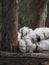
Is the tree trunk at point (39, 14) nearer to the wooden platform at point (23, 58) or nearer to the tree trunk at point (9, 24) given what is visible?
the tree trunk at point (9, 24)

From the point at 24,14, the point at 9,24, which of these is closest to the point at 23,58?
the point at 9,24

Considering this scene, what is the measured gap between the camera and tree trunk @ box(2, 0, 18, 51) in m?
3.65

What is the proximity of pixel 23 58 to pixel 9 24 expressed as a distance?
0.53m

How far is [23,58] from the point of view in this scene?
3.62m

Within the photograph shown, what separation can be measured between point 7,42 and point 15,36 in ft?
0.48

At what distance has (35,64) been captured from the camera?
3623 mm

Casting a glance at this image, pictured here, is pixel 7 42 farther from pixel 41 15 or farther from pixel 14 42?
pixel 41 15

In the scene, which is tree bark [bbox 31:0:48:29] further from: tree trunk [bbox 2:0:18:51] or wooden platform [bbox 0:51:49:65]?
wooden platform [bbox 0:51:49:65]

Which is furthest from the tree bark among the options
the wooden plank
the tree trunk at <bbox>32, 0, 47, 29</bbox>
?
the wooden plank

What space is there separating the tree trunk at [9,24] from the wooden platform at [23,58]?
0.41 ft

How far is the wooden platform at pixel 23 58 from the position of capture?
3.60 meters

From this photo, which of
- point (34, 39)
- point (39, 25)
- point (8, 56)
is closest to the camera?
point (8, 56)

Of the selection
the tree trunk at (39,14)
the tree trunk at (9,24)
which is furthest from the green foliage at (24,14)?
the tree trunk at (9,24)

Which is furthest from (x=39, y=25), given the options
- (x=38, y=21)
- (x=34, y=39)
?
(x=34, y=39)
